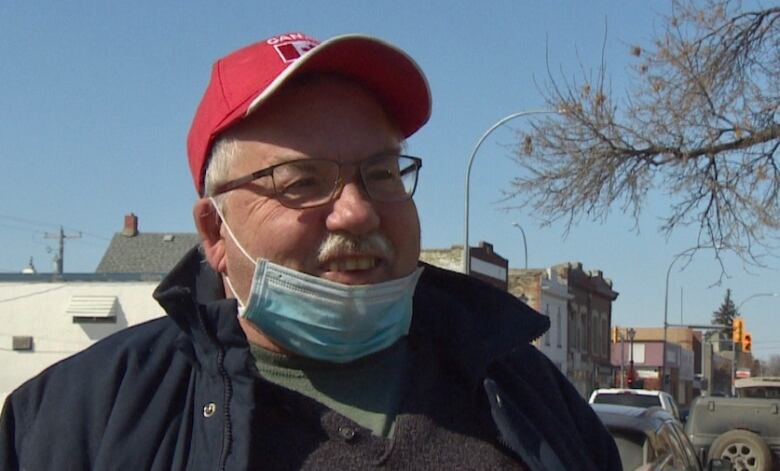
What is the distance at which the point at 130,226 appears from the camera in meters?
57.8

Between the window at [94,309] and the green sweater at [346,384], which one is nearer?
the green sweater at [346,384]

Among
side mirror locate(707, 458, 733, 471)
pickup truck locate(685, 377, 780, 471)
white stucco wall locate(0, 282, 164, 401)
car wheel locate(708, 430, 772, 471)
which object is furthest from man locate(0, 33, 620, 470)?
white stucco wall locate(0, 282, 164, 401)

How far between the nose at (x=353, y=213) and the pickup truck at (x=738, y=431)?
35.6 feet

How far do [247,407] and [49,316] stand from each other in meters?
30.4

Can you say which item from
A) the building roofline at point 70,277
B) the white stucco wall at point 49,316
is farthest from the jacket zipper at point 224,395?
the building roofline at point 70,277

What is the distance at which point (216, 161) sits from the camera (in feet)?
7.95

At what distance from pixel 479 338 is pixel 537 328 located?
0.47ft

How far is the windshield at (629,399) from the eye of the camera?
23.6 meters

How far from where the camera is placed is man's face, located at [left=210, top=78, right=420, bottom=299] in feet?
7.52

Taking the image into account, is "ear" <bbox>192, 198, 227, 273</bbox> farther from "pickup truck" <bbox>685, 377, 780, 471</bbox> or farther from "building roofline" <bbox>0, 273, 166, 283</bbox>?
"building roofline" <bbox>0, 273, 166, 283</bbox>

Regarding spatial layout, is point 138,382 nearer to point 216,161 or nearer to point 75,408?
point 75,408

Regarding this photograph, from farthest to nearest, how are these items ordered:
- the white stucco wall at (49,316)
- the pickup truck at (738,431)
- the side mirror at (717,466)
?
the white stucco wall at (49,316)
the pickup truck at (738,431)
the side mirror at (717,466)

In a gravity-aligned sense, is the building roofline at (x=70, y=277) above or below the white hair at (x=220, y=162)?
above

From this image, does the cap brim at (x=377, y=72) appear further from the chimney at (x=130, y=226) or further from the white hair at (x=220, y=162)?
the chimney at (x=130, y=226)
